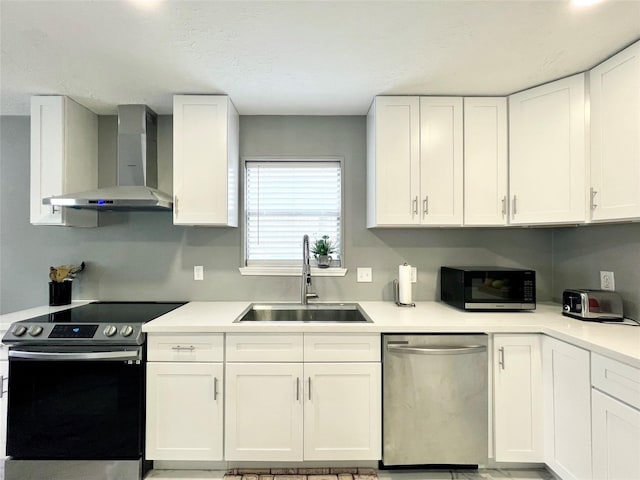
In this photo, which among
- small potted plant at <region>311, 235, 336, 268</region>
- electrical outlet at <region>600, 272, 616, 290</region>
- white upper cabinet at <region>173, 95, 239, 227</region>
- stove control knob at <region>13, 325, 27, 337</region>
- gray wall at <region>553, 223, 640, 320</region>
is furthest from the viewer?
small potted plant at <region>311, 235, 336, 268</region>

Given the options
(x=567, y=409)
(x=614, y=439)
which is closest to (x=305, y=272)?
(x=567, y=409)

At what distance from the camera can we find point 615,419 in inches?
54.0

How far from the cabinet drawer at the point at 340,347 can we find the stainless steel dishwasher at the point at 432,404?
0.11 m

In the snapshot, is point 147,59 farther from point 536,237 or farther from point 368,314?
point 536,237

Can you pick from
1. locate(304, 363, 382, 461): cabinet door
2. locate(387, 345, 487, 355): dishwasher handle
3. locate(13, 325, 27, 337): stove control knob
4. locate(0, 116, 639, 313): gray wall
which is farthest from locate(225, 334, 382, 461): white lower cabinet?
locate(13, 325, 27, 337): stove control knob

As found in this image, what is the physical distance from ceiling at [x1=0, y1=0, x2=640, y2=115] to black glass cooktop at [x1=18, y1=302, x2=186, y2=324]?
4.89 feet

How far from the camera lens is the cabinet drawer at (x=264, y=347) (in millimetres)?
1856

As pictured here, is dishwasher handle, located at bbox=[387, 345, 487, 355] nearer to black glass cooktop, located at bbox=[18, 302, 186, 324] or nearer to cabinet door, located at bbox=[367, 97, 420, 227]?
cabinet door, located at bbox=[367, 97, 420, 227]

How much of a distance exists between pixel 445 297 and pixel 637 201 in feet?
4.01

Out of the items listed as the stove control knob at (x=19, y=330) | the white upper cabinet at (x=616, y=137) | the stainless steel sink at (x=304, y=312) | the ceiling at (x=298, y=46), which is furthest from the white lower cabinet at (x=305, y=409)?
the ceiling at (x=298, y=46)

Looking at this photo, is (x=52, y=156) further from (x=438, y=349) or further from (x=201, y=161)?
(x=438, y=349)

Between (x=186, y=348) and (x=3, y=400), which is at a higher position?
(x=186, y=348)

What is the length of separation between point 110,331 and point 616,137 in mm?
2971

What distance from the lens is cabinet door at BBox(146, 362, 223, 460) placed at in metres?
1.84
